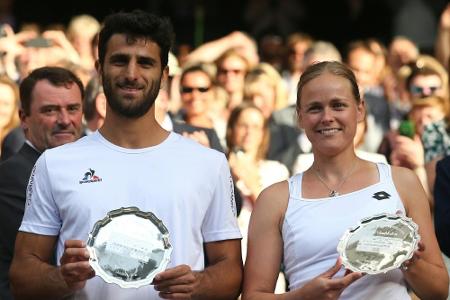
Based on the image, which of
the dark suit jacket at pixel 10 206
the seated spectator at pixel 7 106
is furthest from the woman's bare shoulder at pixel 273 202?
the seated spectator at pixel 7 106

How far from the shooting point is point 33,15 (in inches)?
621

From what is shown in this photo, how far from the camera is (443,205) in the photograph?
6453mm

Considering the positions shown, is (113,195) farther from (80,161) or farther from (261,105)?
(261,105)

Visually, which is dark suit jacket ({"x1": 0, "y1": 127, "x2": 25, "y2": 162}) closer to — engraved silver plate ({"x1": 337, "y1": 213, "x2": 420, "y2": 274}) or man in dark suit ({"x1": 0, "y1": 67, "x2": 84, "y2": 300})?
man in dark suit ({"x1": 0, "y1": 67, "x2": 84, "y2": 300})

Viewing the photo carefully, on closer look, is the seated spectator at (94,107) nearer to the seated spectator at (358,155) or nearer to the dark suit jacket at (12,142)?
the dark suit jacket at (12,142)

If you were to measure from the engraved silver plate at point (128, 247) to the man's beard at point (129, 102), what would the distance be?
45 centimetres

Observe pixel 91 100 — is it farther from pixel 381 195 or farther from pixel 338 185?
pixel 381 195

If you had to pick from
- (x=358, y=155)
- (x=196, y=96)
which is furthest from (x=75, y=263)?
(x=196, y=96)

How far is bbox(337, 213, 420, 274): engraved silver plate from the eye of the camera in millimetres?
5176


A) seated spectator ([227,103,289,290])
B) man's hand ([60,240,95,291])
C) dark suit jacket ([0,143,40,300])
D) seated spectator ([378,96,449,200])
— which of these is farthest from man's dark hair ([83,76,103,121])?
man's hand ([60,240,95,291])

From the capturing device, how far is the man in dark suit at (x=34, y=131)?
632 cm

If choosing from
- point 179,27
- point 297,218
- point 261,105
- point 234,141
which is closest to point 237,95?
point 261,105

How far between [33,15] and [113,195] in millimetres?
10825

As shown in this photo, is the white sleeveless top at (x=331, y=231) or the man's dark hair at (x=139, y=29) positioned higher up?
the man's dark hair at (x=139, y=29)
